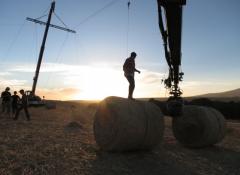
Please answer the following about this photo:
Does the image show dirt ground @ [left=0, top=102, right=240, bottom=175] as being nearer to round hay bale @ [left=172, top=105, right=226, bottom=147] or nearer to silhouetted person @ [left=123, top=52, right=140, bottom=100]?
round hay bale @ [left=172, top=105, right=226, bottom=147]

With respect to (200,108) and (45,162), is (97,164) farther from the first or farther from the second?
(200,108)

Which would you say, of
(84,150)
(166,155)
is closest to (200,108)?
(166,155)

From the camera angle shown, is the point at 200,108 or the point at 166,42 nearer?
the point at 166,42

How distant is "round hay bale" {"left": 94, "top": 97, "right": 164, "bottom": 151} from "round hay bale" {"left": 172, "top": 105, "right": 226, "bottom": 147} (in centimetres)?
281

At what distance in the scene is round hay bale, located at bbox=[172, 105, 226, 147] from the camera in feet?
46.1

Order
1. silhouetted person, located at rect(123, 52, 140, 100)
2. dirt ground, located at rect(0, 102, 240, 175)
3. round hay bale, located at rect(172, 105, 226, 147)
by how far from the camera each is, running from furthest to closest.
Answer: round hay bale, located at rect(172, 105, 226, 147), silhouetted person, located at rect(123, 52, 140, 100), dirt ground, located at rect(0, 102, 240, 175)

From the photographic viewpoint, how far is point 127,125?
35.0 feet

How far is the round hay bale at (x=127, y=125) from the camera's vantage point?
1069cm

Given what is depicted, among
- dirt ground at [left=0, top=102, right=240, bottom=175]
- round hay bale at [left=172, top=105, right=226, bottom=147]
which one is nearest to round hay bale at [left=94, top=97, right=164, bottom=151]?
dirt ground at [left=0, top=102, right=240, bottom=175]

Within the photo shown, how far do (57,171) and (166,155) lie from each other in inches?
176

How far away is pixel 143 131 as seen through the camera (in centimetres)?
1102

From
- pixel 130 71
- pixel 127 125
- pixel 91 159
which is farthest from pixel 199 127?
pixel 91 159

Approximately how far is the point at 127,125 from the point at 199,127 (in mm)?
4392

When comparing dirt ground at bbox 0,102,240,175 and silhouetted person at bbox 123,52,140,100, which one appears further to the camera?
silhouetted person at bbox 123,52,140,100
